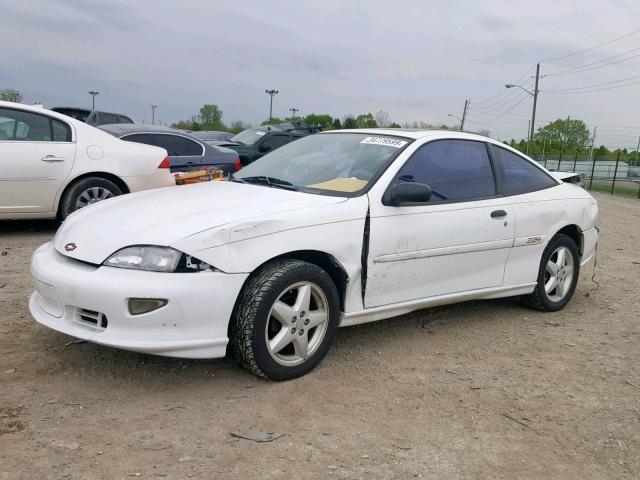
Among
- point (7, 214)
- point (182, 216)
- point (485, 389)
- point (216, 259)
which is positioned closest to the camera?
point (216, 259)

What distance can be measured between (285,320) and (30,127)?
15.6 ft

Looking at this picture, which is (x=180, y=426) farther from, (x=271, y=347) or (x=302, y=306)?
(x=302, y=306)

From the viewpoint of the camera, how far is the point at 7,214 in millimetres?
6750

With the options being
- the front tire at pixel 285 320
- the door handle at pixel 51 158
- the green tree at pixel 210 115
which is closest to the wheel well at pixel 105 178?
the door handle at pixel 51 158

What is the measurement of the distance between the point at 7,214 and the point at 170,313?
176 inches

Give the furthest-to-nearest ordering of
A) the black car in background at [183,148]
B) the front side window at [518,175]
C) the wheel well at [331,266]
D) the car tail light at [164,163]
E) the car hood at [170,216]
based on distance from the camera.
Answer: the black car in background at [183,148], the car tail light at [164,163], the front side window at [518,175], the wheel well at [331,266], the car hood at [170,216]

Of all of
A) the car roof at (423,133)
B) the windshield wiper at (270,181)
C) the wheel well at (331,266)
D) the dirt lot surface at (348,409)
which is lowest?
the dirt lot surface at (348,409)

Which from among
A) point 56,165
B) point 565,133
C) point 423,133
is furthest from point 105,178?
point 565,133

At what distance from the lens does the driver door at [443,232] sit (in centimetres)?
397

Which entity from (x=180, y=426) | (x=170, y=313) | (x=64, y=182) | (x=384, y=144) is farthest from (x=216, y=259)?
(x=64, y=182)

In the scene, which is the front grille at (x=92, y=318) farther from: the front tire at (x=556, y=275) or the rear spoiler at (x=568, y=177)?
the rear spoiler at (x=568, y=177)

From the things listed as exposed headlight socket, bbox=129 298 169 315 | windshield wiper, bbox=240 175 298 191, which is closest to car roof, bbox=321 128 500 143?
windshield wiper, bbox=240 175 298 191

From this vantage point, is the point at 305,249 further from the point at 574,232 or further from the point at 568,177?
the point at 568,177

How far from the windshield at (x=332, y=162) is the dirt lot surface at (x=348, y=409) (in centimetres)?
110
